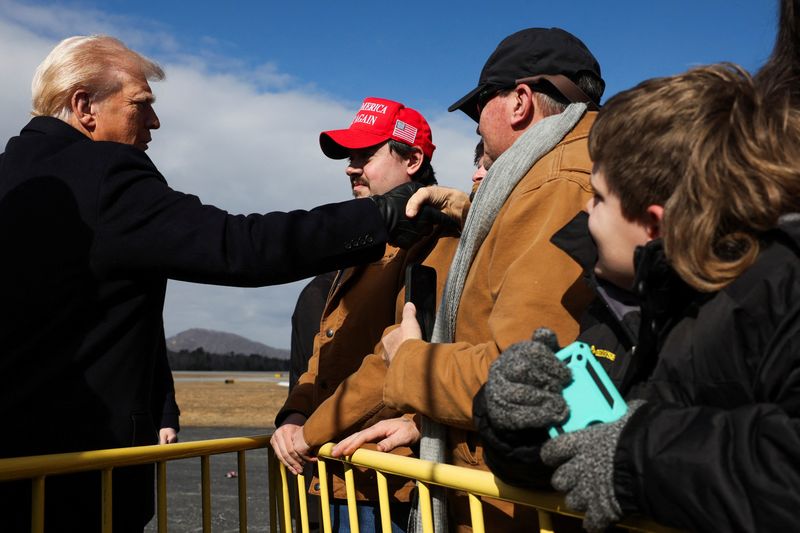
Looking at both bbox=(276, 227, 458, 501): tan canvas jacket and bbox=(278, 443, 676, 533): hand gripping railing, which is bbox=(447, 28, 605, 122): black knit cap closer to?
bbox=(276, 227, 458, 501): tan canvas jacket

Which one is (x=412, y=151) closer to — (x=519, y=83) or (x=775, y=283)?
(x=519, y=83)

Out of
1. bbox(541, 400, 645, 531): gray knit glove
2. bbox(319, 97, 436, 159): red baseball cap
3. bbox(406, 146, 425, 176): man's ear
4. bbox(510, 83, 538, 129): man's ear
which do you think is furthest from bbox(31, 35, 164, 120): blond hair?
bbox(541, 400, 645, 531): gray knit glove

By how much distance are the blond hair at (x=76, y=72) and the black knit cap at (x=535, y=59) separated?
4.13 feet

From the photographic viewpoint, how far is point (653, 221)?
1.60m

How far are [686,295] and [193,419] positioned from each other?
18009mm

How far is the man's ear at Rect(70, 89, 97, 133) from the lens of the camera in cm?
287

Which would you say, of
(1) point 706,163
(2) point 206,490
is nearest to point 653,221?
(1) point 706,163

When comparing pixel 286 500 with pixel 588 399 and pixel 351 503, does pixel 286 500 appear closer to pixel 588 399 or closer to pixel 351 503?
pixel 351 503

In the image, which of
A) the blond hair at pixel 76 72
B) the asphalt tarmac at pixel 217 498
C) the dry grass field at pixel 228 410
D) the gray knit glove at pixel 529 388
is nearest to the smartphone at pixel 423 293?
the gray knit glove at pixel 529 388

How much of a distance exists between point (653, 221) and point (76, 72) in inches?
84.6

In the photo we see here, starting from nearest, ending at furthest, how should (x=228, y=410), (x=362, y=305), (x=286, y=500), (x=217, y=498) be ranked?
(x=286, y=500), (x=362, y=305), (x=217, y=498), (x=228, y=410)

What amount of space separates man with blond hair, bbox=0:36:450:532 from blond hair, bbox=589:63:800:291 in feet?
4.36

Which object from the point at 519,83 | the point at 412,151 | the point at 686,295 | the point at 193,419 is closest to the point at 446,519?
the point at 686,295

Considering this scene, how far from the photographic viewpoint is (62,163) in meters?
2.50
